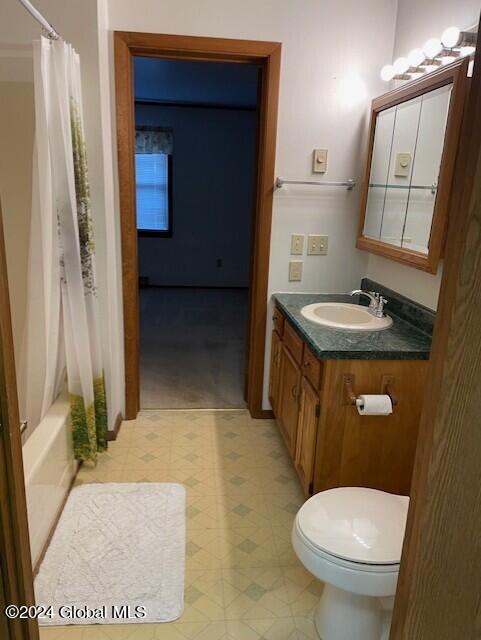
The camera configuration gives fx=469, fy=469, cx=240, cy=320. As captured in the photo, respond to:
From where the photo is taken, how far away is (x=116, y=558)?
1.85 metres

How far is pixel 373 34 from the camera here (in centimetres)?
256

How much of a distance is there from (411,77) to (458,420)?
84.6 inches

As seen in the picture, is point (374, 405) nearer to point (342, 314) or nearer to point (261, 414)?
point (342, 314)

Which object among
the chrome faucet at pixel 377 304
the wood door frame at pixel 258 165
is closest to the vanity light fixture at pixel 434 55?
the wood door frame at pixel 258 165

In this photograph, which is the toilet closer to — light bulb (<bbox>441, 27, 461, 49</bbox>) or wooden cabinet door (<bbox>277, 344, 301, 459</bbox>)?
wooden cabinet door (<bbox>277, 344, 301, 459</bbox>)

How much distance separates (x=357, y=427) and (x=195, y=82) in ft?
14.2

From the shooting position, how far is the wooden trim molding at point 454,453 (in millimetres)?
671

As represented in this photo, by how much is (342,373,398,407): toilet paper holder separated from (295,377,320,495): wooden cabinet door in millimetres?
125

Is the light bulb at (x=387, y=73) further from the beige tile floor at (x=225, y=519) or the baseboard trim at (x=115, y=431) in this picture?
the baseboard trim at (x=115, y=431)

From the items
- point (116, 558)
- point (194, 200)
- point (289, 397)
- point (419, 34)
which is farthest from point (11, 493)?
point (194, 200)

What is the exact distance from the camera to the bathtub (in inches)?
70.1

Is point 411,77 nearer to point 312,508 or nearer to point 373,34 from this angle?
point 373,34

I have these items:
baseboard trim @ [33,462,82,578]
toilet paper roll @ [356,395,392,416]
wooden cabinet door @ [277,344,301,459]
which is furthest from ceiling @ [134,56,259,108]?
baseboard trim @ [33,462,82,578]

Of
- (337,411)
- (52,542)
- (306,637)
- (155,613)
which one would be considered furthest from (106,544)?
(337,411)
